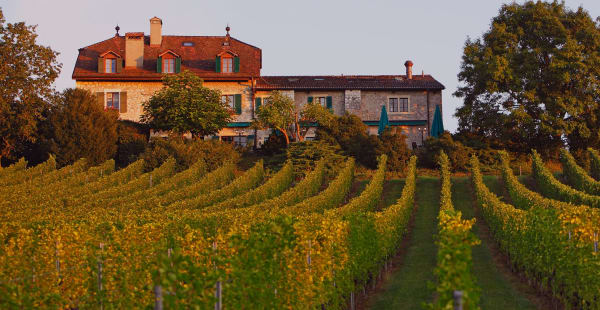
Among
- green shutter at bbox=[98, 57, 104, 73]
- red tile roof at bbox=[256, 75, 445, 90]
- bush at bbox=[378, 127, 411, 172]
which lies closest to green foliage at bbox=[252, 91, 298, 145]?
red tile roof at bbox=[256, 75, 445, 90]

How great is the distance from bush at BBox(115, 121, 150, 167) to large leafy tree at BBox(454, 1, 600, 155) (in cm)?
1814

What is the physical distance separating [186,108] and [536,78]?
19.0 metres

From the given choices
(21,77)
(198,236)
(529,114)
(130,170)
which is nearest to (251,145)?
(130,170)

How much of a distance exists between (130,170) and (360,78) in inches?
818

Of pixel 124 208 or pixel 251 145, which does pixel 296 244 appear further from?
pixel 251 145

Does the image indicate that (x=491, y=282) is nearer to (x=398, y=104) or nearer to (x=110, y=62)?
(x=398, y=104)

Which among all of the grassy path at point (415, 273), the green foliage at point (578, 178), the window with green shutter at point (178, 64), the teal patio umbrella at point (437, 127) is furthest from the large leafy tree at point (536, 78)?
the window with green shutter at point (178, 64)

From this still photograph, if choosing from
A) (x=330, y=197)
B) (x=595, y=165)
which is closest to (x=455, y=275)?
(x=330, y=197)

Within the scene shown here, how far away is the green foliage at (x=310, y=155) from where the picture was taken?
1342 inches

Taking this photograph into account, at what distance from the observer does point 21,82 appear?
3559cm

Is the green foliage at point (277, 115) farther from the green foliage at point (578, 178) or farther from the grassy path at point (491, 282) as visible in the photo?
the grassy path at point (491, 282)

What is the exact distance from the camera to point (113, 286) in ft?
34.7

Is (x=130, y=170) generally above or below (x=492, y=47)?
below

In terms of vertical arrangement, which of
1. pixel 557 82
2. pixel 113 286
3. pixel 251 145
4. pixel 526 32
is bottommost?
pixel 113 286
